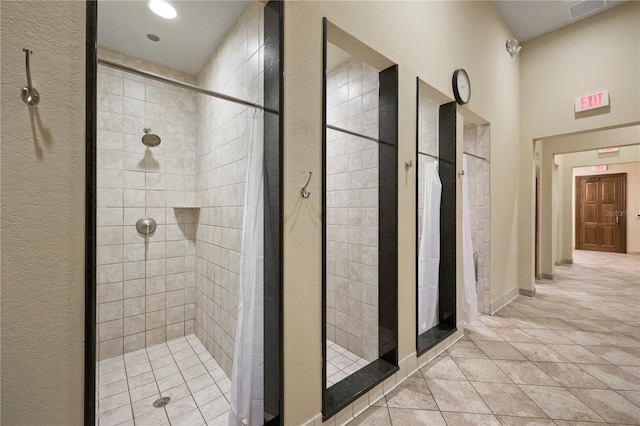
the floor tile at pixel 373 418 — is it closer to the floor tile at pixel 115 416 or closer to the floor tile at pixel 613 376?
the floor tile at pixel 115 416

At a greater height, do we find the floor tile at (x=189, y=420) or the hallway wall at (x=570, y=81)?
the hallway wall at (x=570, y=81)

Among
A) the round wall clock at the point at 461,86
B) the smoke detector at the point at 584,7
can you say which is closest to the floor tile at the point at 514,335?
the round wall clock at the point at 461,86

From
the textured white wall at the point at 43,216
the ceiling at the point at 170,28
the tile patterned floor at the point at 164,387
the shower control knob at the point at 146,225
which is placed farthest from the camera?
the shower control knob at the point at 146,225

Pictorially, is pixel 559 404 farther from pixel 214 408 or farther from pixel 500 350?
pixel 214 408

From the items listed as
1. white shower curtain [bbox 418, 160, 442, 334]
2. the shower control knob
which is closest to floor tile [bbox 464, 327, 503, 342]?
white shower curtain [bbox 418, 160, 442, 334]

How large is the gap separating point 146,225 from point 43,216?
1982mm

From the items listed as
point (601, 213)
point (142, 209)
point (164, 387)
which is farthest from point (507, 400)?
point (601, 213)

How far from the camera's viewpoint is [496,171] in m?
2.93

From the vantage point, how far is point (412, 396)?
1584mm

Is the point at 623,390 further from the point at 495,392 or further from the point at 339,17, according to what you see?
the point at 339,17

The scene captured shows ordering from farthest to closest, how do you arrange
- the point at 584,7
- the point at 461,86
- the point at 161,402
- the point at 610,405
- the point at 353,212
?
the point at 584,7, the point at 353,212, the point at 461,86, the point at 161,402, the point at 610,405

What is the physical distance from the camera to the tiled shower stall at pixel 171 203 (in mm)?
2037

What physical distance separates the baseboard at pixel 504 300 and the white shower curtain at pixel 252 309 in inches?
A: 107

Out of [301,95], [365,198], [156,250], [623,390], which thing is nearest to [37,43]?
[301,95]
